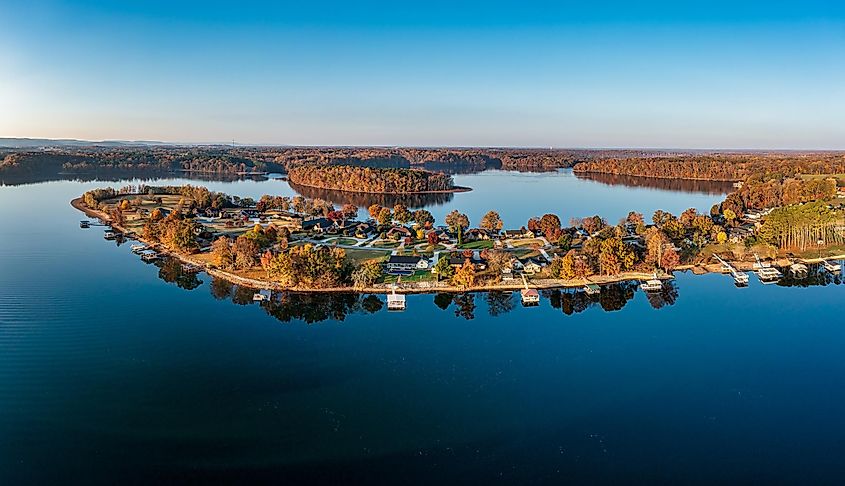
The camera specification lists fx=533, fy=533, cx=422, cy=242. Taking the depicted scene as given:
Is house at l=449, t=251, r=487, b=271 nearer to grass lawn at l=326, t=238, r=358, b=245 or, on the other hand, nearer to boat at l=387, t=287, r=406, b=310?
boat at l=387, t=287, r=406, b=310

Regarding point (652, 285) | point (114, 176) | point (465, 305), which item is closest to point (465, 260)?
point (465, 305)

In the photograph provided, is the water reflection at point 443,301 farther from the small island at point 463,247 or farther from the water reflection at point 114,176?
the water reflection at point 114,176

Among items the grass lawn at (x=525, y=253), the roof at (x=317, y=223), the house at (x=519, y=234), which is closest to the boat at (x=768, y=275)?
the grass lawn at (x=525, y=253)

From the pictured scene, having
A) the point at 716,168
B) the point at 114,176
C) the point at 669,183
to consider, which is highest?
the point at 716,168

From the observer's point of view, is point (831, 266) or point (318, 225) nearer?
point (831, 266)

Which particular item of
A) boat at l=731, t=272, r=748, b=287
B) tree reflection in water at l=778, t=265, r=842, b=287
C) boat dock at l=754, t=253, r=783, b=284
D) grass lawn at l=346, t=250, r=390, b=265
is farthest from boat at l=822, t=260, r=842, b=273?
grass lawn at l=346, t=250, r=390, b=265

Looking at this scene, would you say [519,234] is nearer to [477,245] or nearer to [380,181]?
[477,245]
